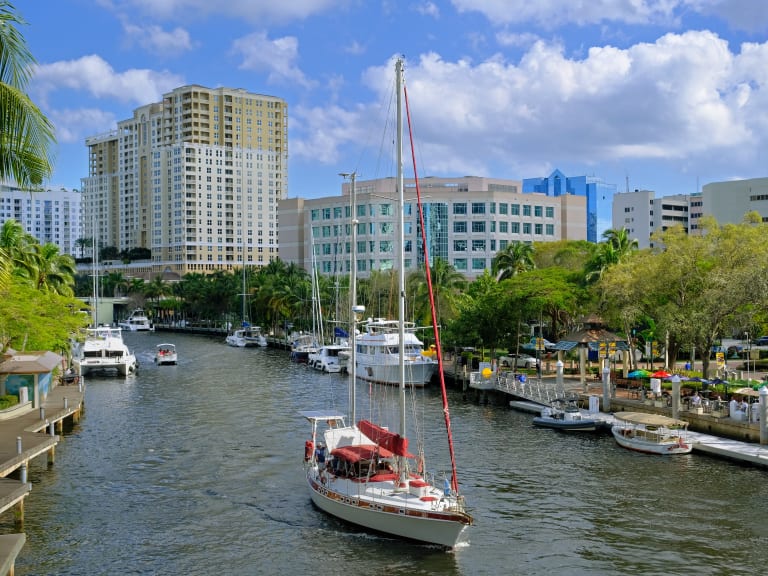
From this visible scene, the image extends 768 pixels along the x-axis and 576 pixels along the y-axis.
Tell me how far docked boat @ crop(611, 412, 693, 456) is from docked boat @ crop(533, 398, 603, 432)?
10.5 feet

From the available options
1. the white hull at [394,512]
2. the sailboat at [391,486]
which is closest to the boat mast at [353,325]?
the sailboat at [391,486]

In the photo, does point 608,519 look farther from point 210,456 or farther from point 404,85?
point 210,456

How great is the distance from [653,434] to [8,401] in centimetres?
3674

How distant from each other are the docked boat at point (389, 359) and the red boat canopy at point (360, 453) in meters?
37.5

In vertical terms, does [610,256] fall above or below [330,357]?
above

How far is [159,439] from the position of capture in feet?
168

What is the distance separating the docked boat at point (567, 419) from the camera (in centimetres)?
5141

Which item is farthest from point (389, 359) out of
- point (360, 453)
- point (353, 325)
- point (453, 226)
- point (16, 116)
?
point (453, 226)

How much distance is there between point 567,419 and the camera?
52.3 meters

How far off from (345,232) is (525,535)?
119 meters

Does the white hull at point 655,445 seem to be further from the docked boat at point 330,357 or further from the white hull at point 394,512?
the docked boat at point 330,357

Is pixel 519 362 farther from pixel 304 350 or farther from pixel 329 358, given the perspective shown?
pixel 304 350

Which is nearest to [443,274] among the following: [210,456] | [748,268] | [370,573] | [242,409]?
[242,409]

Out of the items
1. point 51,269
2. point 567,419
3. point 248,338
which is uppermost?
point 51,269
